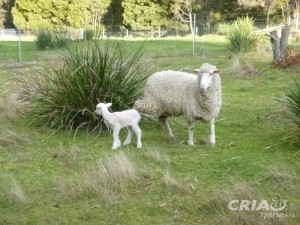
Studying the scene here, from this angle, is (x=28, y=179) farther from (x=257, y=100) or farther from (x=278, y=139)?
(x=257, y=100)

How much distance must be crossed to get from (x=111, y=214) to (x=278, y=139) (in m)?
2.98

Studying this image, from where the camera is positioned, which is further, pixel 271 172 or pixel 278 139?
pixel 278 139

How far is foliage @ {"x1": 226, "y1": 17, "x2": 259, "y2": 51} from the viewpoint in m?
18.1

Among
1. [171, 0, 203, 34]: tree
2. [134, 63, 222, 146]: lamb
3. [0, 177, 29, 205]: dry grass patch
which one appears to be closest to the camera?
[0, 177, 29, 205]: dry grass patch

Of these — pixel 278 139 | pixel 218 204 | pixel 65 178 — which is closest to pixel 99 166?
pixel 65 178

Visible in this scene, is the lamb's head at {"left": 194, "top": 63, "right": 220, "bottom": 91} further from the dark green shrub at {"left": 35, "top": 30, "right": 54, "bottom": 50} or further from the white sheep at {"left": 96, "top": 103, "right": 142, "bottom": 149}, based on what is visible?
the dark green shrub at {"left": 35, "top": 30, "right": 54, "bottom": 50}

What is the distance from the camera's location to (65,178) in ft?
16.9

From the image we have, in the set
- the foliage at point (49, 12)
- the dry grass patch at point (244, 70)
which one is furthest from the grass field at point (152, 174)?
the foliage at point (49, 12)

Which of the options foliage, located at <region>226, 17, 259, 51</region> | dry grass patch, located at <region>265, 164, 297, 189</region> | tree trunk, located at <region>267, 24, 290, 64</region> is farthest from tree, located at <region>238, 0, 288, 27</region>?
dry grass patch, located at <region>265, 164, 297, 189</region>

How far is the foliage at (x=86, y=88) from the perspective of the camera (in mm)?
7082

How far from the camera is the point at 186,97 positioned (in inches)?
248

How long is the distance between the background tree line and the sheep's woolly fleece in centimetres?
3071

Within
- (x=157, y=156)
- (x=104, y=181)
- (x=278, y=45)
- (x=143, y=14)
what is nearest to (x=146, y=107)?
(x=157, y=156)

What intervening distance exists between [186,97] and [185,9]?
36000mm
